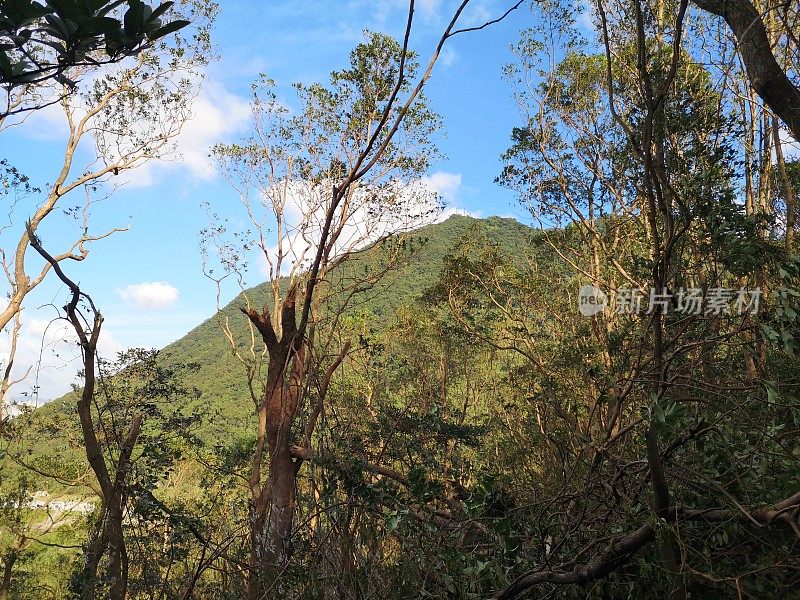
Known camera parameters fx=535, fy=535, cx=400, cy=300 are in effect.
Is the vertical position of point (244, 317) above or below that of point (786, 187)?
above

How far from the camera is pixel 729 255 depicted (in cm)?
202

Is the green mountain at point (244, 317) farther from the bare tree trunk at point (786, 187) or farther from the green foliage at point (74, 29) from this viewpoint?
the bare tree trunk at point (786, 187)

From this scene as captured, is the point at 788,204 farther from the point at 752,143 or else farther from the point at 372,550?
the point at 372,550

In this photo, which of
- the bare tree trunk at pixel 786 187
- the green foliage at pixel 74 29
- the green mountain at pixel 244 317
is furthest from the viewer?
the green mountain at pixel 244 317

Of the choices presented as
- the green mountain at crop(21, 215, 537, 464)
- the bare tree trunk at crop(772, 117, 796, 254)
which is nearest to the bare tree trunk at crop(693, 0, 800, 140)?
the bare tree trunk at crop(772, 117, 796, 254)

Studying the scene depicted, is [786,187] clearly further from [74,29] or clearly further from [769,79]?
[74,29]

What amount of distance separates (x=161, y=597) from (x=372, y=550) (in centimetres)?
67

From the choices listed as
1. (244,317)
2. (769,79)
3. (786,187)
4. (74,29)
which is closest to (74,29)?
(74,29)

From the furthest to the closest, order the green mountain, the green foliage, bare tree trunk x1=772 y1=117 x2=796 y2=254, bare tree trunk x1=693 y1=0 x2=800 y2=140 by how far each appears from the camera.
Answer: the green mountain, bare tree trunk x1=772 y1=117 x2=796 y2=254, bare tree trunk x1=693 y1=0 x2=800 y2=140, the green foliage

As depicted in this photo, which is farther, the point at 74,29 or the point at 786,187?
the point at 786,187

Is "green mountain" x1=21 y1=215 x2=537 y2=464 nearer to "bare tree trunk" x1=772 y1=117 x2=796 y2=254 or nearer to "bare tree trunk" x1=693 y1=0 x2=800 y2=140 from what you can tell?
"bare tree trunk" x1=693 y1=0 x2=800 y2=140

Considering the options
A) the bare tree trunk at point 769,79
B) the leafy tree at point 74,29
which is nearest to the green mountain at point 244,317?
the leafy tree at point 74,29

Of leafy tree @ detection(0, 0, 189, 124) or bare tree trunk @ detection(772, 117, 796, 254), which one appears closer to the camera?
leafy tree @ detection(0, 0, 189, 124)

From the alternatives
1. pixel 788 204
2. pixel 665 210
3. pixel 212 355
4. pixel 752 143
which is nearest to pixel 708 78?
pixel 752 143
